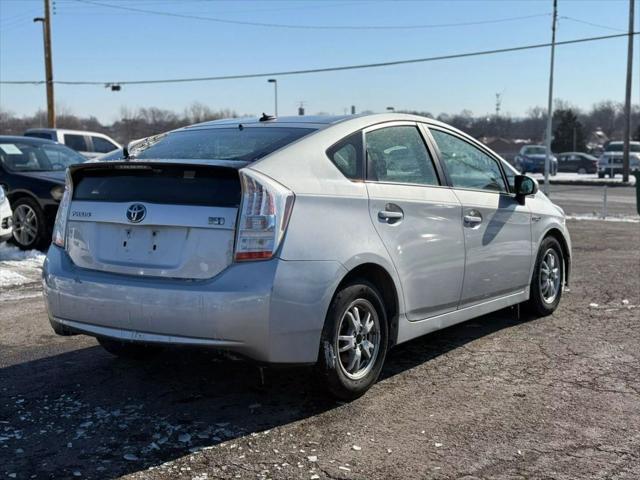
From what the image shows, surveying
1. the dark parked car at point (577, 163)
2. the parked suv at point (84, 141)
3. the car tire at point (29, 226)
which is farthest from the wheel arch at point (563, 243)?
the dark parked car at point (577, 163)

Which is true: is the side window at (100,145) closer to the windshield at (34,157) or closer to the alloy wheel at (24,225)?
the windshield at (34,157)

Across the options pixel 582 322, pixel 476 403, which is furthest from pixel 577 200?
pixel 476 403

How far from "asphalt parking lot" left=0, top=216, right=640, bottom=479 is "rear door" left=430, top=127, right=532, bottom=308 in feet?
1.70

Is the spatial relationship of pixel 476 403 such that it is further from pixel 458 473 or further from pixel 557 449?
pixel 458 473

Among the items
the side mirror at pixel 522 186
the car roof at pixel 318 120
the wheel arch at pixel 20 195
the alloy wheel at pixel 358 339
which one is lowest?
the alloy wheel at pixel 358 339

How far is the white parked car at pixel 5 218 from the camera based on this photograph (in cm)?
938

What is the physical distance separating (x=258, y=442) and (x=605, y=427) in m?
1.87

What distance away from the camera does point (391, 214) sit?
4402mm

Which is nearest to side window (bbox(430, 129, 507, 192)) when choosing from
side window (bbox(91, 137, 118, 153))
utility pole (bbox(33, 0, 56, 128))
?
side window (bbox(91, 137, 118, 153))

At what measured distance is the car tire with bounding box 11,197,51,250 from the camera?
10281 millimetres

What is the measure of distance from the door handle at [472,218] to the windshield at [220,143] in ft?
4.71

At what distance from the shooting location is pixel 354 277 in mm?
4160

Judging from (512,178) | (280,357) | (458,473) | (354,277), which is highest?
(512,178)

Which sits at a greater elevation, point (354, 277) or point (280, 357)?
point (354, 277)
